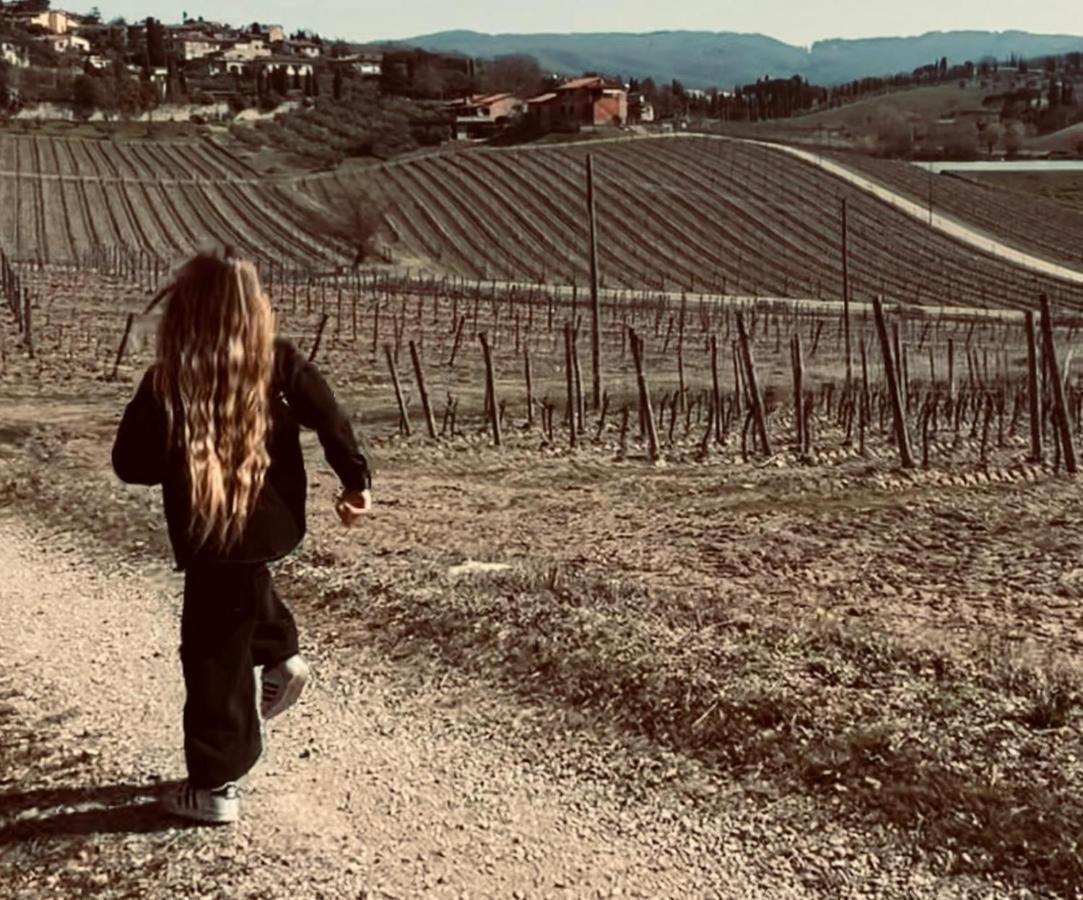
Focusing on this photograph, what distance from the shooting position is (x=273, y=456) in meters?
4.16

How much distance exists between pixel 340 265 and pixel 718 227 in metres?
14.5

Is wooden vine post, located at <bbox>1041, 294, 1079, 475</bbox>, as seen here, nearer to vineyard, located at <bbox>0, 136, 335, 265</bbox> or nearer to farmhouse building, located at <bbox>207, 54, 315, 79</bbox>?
vineyard, located at <bbox>0, 136, 335, 265</bbox>

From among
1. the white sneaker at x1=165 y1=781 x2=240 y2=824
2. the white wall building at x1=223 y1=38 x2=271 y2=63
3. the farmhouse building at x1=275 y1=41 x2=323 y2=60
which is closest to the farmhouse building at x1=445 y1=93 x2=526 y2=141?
the white wall building at x1=223 y1=38 x2=271 y2=63

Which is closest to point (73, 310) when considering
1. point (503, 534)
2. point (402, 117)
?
point (503, 534)

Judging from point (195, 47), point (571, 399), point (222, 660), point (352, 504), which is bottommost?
point (571, 399)

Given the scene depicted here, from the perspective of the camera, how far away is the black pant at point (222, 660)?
4.16 m

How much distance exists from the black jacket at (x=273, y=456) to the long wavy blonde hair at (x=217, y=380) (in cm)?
5

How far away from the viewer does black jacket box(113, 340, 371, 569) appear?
4059 mm

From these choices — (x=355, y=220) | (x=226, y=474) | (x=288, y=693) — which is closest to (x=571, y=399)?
(x=288, y=693)

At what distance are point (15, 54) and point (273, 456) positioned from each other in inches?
5537

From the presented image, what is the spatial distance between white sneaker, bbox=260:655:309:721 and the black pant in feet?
0.40

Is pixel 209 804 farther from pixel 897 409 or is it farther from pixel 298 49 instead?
pixel 298 49

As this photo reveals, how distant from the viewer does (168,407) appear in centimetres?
398

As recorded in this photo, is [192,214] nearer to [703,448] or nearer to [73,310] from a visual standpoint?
[73,310]
